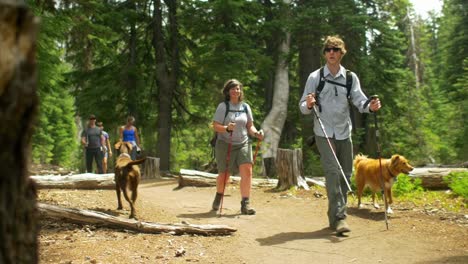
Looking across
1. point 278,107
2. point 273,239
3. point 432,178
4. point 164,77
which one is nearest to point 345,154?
point 273,239

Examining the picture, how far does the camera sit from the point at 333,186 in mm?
6562

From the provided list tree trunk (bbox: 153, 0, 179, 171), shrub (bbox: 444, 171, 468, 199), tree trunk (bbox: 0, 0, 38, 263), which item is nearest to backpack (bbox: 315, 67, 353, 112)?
shrub (bbox: 444, 171, 468, 199)

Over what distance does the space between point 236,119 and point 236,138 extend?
1.07 ft

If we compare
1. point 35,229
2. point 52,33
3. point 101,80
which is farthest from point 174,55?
point 35,229

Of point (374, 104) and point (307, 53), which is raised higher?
point (307, 53)

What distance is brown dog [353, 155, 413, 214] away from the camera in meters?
8.08

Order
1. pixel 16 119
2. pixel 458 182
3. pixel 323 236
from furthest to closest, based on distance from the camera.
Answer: pixel 458 182 < pixel 323 236 < pixel 16 119

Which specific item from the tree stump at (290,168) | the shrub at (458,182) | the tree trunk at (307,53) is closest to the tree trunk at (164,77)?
the tree trunk at (307,53)

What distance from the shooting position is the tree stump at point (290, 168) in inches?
446

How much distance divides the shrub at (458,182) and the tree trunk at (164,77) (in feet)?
36.5

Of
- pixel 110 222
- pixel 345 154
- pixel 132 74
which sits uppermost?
pixel 132 74

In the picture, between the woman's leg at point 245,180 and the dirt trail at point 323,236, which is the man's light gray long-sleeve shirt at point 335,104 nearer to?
the dirt trail at point 323,236

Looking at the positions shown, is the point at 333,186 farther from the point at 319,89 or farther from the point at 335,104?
the point at 319,89

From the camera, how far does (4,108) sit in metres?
1.58
